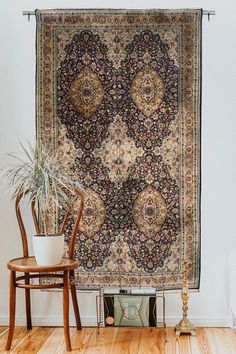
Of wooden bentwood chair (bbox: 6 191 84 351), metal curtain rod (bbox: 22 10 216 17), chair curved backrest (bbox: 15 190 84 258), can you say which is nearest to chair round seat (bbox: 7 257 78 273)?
wooden bentwood chair (bbox: 6 191 84 351)

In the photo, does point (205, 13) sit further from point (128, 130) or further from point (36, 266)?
point (36, 266)

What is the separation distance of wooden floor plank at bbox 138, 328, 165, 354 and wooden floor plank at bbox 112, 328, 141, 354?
0.03m

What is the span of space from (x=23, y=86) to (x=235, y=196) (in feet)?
5.70

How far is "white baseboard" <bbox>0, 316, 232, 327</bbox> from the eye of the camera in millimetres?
4129

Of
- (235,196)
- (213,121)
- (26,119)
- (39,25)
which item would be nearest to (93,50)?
(39,25)

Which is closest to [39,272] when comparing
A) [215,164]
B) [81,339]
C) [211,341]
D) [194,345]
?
[81,339]

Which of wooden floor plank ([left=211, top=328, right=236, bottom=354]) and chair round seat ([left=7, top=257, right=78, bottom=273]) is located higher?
chair round seat ([left=7, top=257, right=78, bottom=273])

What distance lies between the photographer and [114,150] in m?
4.13

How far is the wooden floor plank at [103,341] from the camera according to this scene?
3.56 meters

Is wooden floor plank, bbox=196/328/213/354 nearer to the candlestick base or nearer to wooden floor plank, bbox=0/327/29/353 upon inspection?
the candlestick base

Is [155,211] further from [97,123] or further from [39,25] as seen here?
[39,25]

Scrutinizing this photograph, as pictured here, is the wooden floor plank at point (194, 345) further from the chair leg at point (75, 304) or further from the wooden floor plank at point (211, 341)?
the chair leg at point (75, 304)

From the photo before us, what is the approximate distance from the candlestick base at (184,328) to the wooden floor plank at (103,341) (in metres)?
0.43

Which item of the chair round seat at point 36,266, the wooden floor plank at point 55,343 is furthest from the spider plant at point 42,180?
the wooden floor plank at point 55,343
